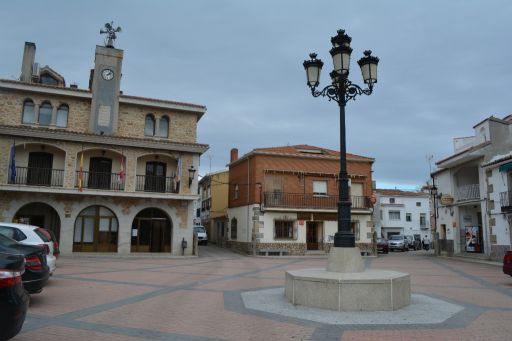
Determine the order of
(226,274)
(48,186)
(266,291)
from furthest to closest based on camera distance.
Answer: (48,186) → (226,274) → (266,291)

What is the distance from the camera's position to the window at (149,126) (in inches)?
990

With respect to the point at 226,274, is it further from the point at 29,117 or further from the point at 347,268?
the point at 29,117

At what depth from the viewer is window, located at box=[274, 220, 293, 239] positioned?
91.2 feet

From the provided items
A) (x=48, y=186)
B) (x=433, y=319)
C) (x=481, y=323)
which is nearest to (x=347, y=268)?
(x=433, y=319)

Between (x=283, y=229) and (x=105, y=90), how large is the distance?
13.9 m

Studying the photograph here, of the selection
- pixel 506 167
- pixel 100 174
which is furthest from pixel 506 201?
pixel 100 174

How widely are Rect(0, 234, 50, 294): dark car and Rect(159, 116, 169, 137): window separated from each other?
17590 millimetres

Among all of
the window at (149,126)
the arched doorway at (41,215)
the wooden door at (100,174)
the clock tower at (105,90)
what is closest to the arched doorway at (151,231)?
the wooden door at (100,174)

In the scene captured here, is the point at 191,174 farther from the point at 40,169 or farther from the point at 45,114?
the point at 45,114

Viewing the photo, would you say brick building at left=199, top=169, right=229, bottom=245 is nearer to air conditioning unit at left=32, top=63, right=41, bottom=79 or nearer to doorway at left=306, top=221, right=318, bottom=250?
doorway at left=306, top=221, right=318, bottom=250

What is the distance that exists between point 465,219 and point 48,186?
80.7ft

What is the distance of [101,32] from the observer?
84.9 ft

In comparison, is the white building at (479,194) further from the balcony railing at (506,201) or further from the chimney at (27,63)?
the chimney at (27,63)

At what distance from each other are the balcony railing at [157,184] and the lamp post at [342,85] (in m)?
16.1
